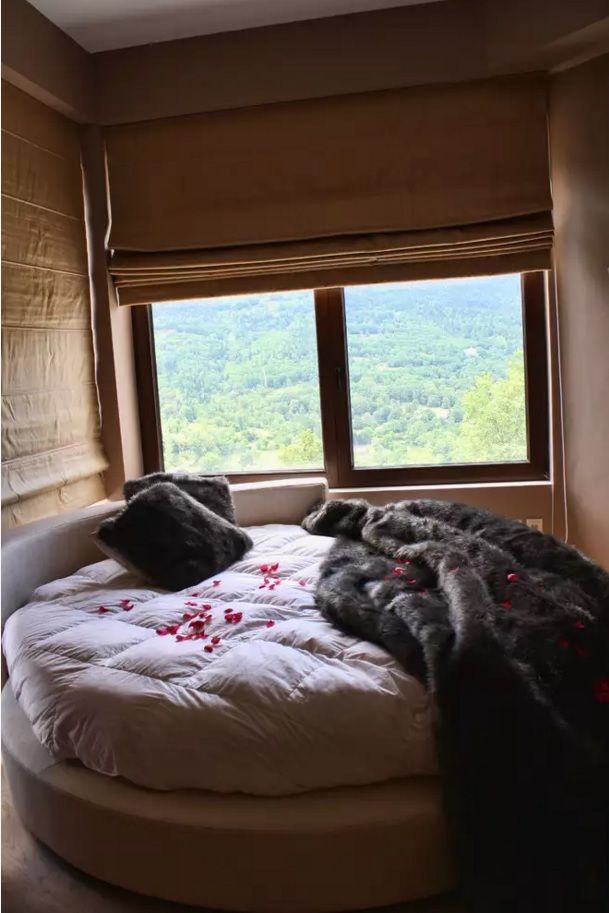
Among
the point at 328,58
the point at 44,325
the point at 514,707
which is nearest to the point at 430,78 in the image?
the point at 328,58

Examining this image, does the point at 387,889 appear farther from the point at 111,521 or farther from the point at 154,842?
the point at 111,521

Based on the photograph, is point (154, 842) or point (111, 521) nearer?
point (154, 842)

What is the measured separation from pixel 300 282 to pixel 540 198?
112 centimetres

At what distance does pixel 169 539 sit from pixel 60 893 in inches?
46.5

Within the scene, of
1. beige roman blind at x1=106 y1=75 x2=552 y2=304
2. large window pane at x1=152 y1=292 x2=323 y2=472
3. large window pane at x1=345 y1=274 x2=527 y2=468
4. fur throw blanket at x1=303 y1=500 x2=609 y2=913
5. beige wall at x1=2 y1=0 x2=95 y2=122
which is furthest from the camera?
large window pane at x1=152 y1=292 x2=323 y2=472

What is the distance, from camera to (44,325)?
3316 mm

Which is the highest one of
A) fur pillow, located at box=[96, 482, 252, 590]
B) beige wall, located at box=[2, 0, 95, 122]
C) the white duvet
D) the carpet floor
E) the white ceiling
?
the white ceiling

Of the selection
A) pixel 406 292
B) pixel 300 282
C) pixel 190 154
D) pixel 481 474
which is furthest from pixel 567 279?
pixel 190 154

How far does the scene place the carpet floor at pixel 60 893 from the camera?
68.7 inches

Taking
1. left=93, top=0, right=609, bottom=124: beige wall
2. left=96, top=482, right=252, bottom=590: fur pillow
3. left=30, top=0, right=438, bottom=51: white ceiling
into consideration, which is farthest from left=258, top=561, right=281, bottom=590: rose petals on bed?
left=30, top=0, right=438, bottom=51: white ceiling

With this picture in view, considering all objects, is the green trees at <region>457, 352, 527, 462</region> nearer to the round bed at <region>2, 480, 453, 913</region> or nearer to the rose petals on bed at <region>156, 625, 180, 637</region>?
the rose petals on bed at <region>156, 625, 180, 637</region>

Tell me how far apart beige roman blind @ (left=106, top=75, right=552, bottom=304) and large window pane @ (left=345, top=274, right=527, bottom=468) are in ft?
0.56

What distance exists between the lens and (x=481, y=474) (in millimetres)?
3658

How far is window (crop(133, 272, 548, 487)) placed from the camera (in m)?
3.60
